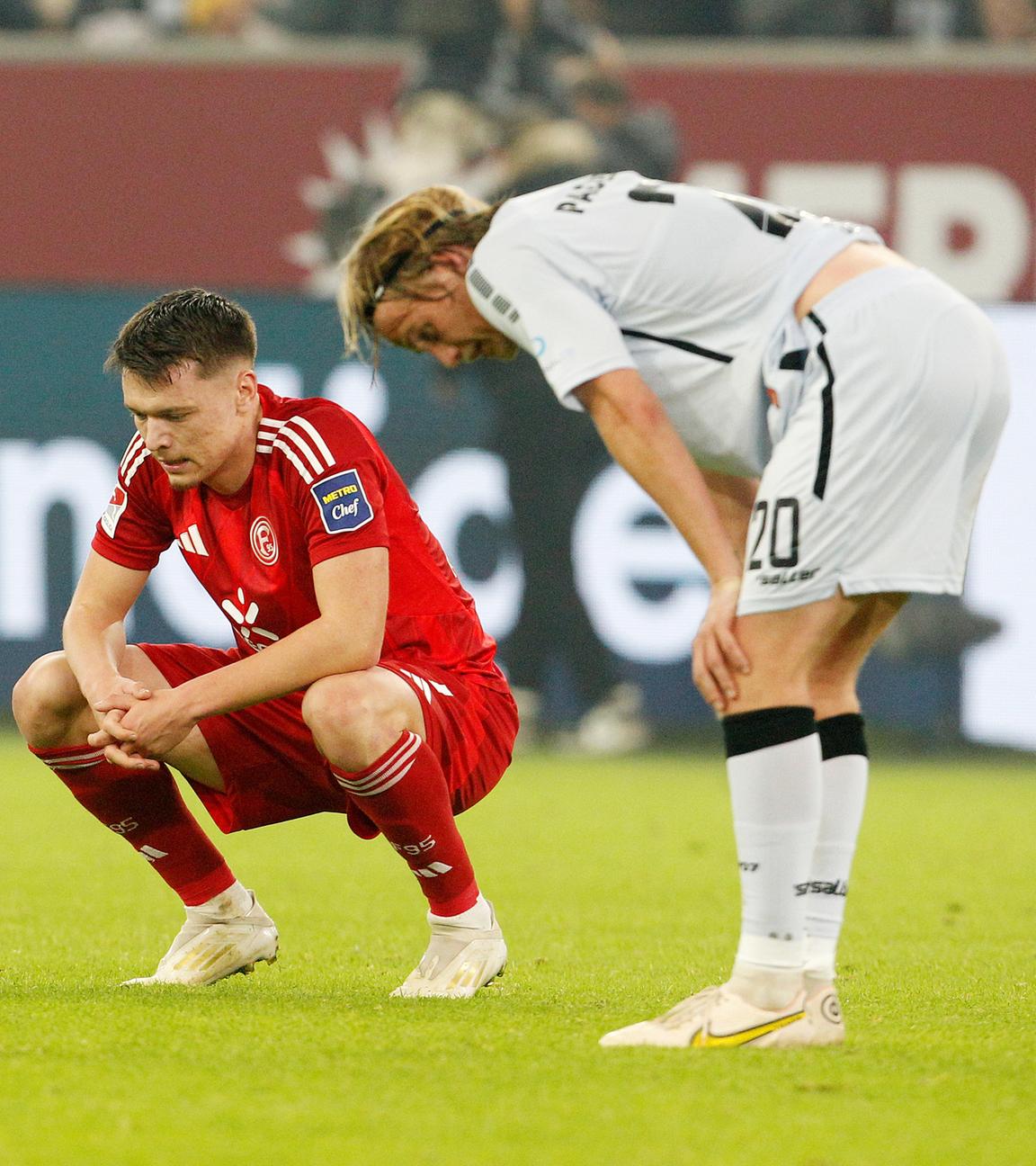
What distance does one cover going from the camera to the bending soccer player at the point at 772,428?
9.12ft

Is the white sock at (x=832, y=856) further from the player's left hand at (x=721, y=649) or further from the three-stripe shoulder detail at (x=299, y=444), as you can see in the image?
the three-stripe shoulder detail at (x=299, y=444)

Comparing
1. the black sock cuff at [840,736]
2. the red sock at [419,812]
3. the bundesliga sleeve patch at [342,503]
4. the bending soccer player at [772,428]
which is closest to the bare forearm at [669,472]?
the bending soccer player at [772,428]

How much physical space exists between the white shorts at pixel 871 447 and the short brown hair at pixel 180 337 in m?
1.02

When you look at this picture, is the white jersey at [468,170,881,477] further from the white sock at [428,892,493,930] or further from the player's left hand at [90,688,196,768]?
the white sock at [428,892,493,930]

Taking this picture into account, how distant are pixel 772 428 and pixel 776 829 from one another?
64cm

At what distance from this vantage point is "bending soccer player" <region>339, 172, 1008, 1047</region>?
278cm

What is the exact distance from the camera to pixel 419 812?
3.29 metres

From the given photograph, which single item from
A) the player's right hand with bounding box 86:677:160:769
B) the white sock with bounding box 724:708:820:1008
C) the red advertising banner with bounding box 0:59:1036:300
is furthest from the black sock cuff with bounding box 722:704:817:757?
the red advertising banner with bounding box 0:59:1036:300

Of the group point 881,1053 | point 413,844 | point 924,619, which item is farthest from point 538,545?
point 881,1053

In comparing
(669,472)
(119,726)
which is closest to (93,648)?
(119,726)

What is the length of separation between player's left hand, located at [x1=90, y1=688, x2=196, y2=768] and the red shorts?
0.55 ft

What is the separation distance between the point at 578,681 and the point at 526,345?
6179 mm

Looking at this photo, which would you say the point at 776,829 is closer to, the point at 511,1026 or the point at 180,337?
the point at 511,1026

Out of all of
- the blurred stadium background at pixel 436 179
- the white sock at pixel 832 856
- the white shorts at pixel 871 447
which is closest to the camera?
the white shorts at pixel 871 447
